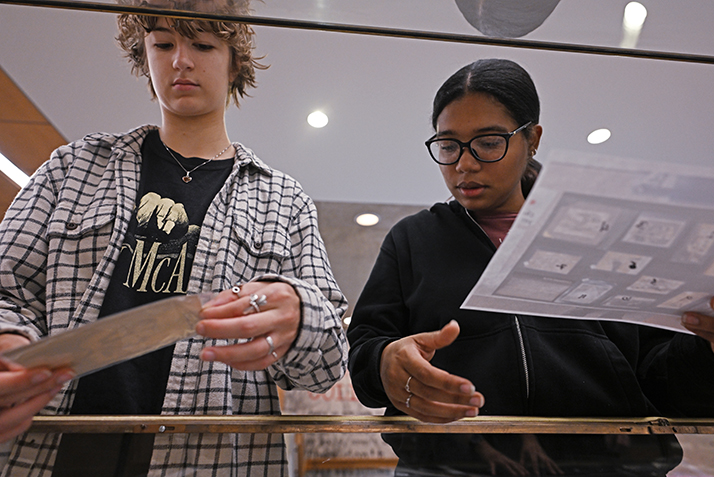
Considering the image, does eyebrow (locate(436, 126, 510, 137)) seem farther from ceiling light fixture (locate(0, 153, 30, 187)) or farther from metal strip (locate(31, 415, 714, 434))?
ceiling light fixture (locate(0, 153, 30, 187))

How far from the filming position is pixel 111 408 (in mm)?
662

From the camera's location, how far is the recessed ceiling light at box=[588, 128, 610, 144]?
0.69 m

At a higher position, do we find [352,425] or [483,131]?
[483,131]

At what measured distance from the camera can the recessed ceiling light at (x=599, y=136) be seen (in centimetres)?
69

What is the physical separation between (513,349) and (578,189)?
33 centimetres

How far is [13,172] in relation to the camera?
0.73m

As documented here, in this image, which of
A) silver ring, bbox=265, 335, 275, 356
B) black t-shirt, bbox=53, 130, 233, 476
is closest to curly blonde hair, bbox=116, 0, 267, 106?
black t-shirt, bbox=53, 130, 233, 476

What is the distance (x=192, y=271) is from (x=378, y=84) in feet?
1.20

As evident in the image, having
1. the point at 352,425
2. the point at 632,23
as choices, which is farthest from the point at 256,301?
the point at 632,23

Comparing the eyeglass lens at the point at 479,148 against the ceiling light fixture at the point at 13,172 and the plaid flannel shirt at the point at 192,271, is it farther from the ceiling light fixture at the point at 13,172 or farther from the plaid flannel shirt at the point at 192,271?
the ceiling light fixture at the point at 13,172

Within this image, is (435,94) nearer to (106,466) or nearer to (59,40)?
(59,40)

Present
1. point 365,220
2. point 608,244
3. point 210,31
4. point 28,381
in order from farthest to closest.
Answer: point 365,220, point 210,31, point 608,244, point 28,381

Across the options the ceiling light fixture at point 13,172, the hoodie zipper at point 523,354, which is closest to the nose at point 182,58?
the ceiling light fixture at point 13,172

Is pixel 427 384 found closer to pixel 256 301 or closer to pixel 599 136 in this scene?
pixel 256 301
